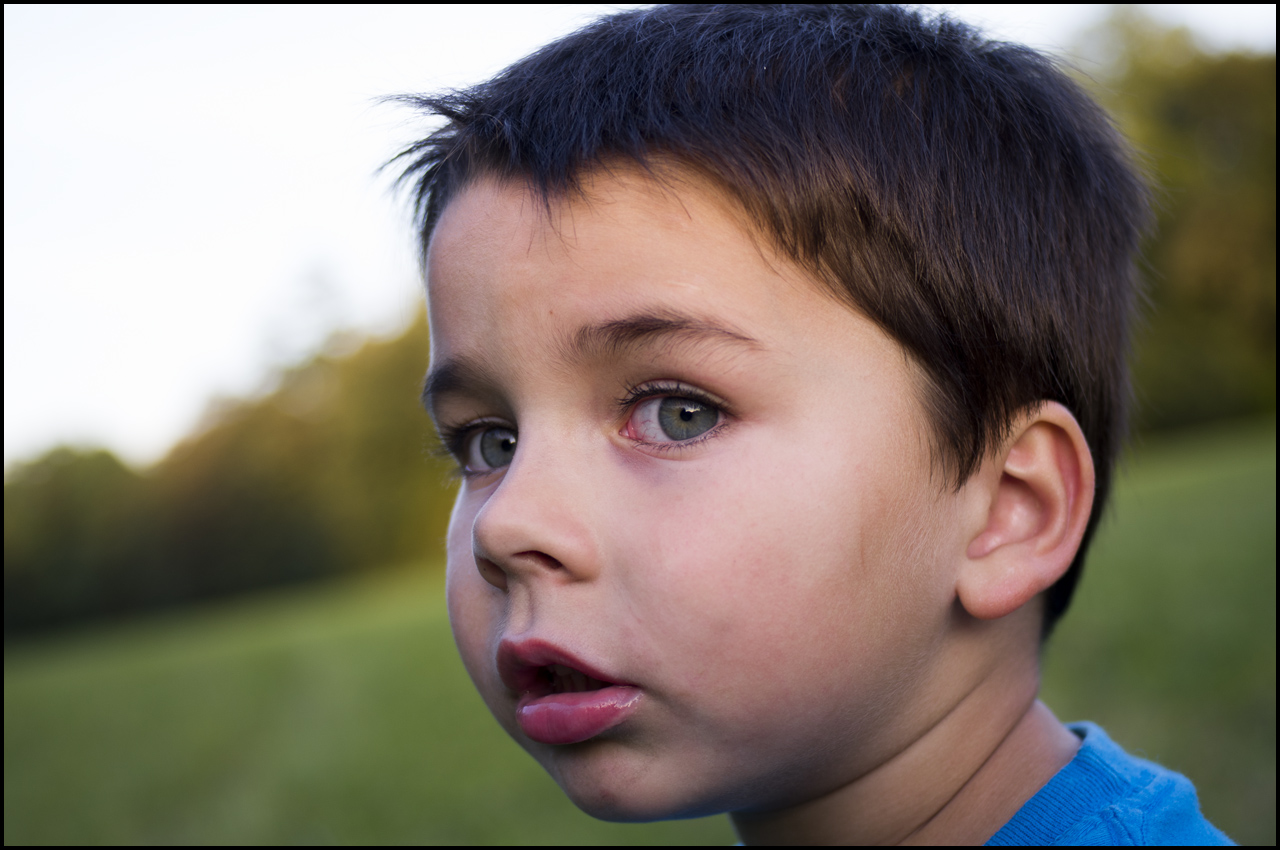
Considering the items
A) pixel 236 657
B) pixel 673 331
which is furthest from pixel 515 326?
pixel 236 657

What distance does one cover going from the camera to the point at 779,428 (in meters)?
1.33

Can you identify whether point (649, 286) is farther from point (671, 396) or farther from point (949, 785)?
point (949, 785)

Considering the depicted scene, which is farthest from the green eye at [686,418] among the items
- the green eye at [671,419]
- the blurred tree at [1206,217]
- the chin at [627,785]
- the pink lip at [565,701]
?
the blurred tree at [1206,217]

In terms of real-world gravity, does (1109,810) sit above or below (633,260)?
below

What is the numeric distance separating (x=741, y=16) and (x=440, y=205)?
650mm

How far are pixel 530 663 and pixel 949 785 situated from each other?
0.74m

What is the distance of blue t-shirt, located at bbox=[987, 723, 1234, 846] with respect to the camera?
142cm

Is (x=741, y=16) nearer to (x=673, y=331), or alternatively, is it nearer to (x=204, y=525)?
(x=673, y=331)

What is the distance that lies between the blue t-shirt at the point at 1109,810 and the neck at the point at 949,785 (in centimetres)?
5

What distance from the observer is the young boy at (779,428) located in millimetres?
1314

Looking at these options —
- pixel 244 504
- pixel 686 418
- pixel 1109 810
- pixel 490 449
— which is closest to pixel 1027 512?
pixel 1109 810

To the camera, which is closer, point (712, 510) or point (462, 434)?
point (712, 510)

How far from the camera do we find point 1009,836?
4.91 feet

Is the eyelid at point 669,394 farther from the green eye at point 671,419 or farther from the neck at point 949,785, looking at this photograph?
the neck at point 949,785
